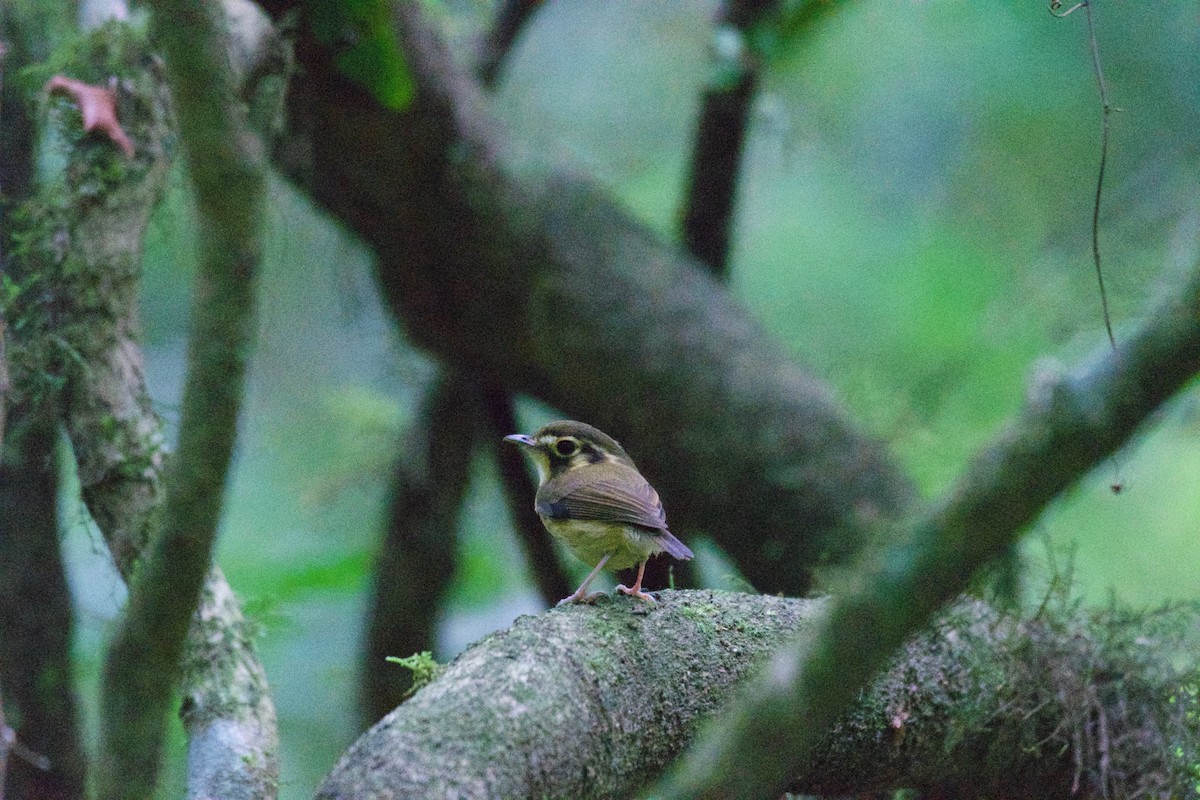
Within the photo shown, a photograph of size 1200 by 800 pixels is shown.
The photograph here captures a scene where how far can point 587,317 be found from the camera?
5.11 m

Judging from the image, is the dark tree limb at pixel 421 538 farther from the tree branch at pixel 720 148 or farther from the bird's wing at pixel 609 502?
the bird's wing at pixel 609 502

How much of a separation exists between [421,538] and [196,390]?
15.1 ft

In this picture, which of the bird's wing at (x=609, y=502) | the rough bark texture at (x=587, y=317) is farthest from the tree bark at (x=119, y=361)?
the rough bark texture at (x=587, y=317)

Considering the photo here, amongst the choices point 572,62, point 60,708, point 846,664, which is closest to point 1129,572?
point 572,62

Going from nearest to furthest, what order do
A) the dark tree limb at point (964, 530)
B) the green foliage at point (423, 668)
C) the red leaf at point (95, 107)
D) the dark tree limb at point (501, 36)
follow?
the dark tree limb at point (964, 530)
the green foliage at point (423, 668)
the red leaf at point (95, 107)
the dark tree limb at point (501, 36)

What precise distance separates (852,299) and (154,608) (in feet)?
22.8

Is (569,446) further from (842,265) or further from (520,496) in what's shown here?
(842,265)

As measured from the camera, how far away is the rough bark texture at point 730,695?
184cm

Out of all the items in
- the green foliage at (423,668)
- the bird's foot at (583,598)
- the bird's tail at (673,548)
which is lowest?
the green foliage at (423,668)

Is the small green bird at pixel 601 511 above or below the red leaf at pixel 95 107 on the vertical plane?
below

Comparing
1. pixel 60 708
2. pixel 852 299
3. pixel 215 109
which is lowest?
pixel 215 109

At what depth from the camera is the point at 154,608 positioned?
1451 mm

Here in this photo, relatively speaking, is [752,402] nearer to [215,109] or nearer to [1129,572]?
[1129,572]

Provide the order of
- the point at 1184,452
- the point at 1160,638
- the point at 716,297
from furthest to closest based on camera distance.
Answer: the point at 1184,452 < the point at 716,297 < the point at 1160,638
